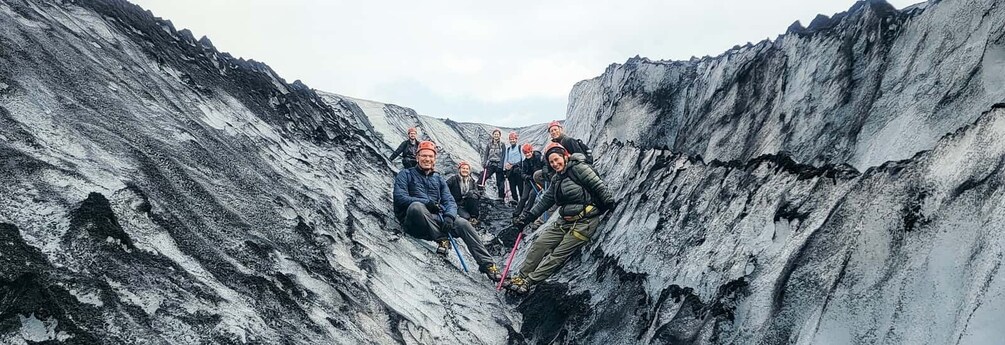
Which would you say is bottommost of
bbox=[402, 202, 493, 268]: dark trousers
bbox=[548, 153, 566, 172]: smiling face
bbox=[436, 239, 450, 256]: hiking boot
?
bbox=[436, 239, 450, 256]: hiking boot

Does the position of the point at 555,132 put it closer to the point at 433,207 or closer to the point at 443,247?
the point at 433,207

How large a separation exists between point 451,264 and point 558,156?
206 cm

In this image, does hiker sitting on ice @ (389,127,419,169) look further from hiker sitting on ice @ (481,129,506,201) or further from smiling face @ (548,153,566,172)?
smiling face @ (548,153,566,172)

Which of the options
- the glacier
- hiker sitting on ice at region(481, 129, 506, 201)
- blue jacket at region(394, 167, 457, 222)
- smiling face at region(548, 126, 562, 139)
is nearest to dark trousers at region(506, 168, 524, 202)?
hiker sitting on ice at region(481, 129, 506, 201)

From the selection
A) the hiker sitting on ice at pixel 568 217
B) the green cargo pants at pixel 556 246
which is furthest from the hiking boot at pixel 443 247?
the green cargo pants at pixel 556 246

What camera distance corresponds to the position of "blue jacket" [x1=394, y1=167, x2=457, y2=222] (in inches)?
348

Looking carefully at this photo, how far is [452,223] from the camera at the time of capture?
28.3ft

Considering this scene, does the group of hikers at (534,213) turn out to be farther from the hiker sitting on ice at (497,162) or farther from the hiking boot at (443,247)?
the hiker sitting on ice at (497,162)

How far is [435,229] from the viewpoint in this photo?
8.61 meters

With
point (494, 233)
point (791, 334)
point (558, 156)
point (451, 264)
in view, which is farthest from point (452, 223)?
point (791, 334)

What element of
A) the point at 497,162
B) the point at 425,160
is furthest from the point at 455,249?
the point at 497,162

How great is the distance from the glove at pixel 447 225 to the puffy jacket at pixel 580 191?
155cm

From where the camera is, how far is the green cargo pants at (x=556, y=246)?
794 cm

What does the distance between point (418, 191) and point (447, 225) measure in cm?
78
